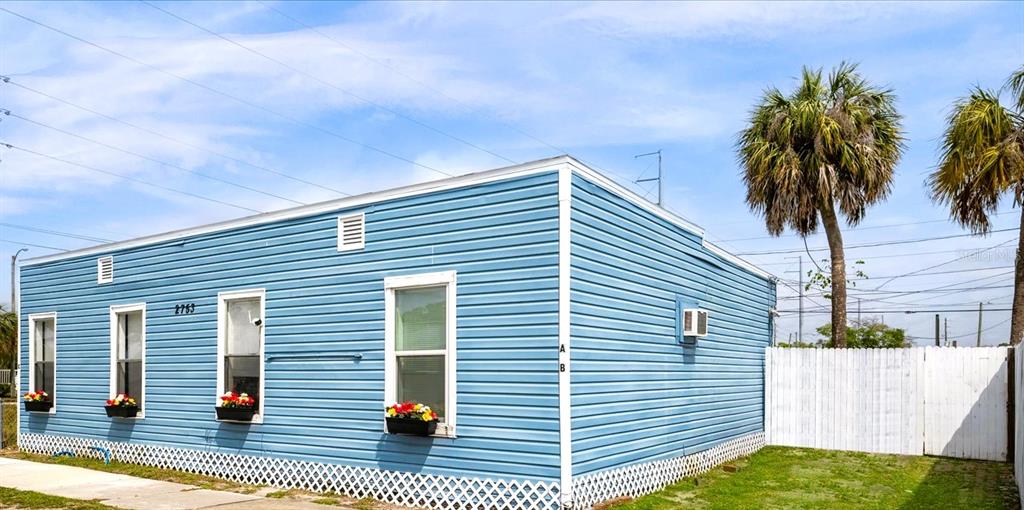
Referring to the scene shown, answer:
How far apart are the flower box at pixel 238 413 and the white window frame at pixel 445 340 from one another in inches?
94.7

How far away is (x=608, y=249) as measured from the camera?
30.8 ft

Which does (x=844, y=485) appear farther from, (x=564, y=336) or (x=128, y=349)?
(x=128, y=349)

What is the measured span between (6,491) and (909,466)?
38.9 ft

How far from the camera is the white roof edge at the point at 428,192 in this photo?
881 cm

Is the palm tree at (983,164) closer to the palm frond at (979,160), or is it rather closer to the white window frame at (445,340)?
the palm frond at (979,160)

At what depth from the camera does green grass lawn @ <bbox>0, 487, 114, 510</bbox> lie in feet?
30.4

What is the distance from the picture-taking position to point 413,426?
9.13 meters

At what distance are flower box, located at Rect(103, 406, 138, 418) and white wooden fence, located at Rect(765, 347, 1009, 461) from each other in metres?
10.1

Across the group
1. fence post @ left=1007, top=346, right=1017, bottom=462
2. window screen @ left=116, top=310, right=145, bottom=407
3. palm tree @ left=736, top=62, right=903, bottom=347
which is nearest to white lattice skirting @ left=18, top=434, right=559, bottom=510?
window screen @ left=116, top=310, right=145, bottom=407

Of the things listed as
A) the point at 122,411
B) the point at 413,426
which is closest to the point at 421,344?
the point at 413,426

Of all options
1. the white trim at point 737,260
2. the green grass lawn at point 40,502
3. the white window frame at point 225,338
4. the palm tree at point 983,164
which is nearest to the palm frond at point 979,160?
the palm tree at point 983,164

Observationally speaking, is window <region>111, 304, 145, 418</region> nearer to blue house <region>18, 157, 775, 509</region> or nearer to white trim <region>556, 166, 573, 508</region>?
blue house <region>18, 157, 775, 509</region>

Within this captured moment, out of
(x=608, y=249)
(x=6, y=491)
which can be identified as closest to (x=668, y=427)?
(x=608, y=249)

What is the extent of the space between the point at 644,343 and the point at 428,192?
307cm
